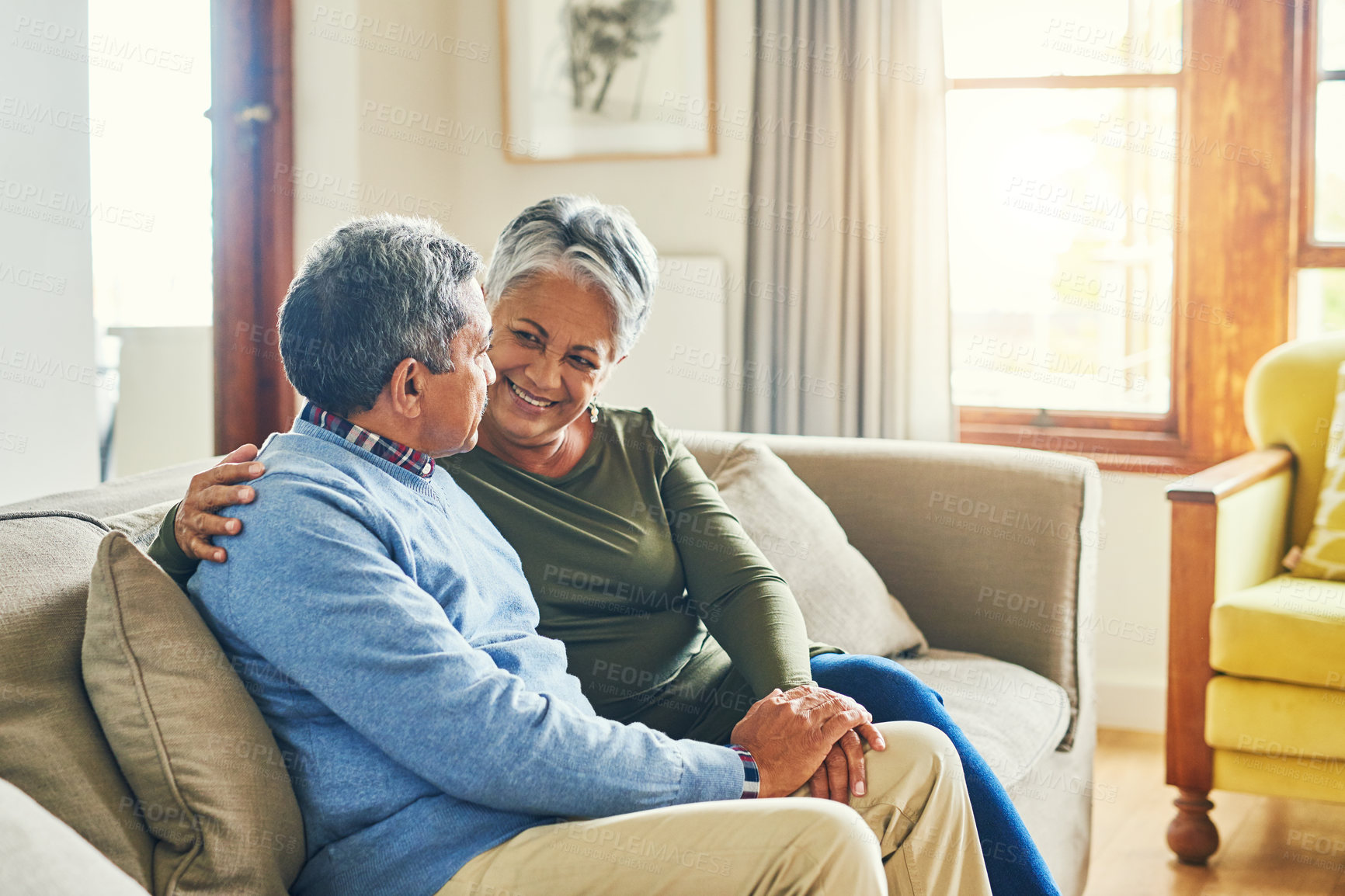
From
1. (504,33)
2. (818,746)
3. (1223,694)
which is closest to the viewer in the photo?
(818,746)

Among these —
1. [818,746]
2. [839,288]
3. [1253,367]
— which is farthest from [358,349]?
[1253,367]

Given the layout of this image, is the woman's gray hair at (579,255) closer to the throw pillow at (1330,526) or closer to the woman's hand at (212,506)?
the woman's hand at (212,506)

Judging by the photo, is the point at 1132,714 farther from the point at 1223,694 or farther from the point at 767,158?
the point at 767,158

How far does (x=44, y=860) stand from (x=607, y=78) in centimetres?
310

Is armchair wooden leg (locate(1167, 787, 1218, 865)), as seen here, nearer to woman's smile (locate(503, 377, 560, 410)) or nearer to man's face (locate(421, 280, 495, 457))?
woman's smile (locate(503, 377, 560, 410))

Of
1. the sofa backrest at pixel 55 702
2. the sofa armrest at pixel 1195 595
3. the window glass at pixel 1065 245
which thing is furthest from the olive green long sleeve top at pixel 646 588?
the window glass at pixel 1065 245

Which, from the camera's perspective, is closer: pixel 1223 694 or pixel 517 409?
pixel 517 409

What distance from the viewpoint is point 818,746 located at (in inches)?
50.5

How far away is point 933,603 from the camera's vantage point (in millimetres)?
2236

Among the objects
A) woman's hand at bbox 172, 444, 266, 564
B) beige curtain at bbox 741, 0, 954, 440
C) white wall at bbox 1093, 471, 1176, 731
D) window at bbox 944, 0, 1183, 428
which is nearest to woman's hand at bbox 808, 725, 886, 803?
woman's hand at bbox 172, 444, 266, 564

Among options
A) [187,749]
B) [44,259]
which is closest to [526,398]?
[187,749]

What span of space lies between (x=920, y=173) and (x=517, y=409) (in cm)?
190

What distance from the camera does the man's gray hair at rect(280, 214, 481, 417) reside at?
116cm

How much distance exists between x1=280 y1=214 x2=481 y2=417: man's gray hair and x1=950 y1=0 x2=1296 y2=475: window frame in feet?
8.12
